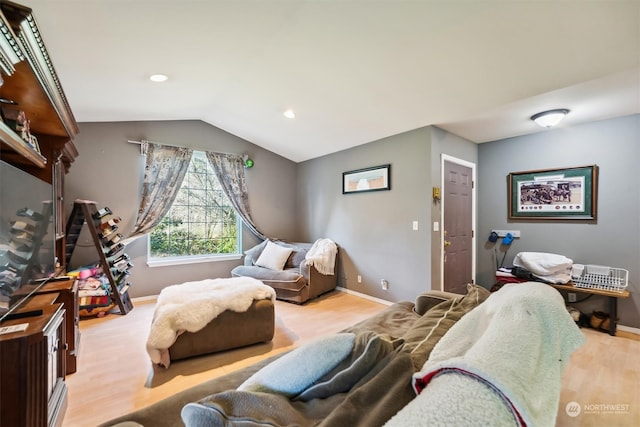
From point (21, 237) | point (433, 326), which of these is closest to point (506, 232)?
point (433, 326)

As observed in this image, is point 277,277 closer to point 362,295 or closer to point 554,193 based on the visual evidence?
point 362,295

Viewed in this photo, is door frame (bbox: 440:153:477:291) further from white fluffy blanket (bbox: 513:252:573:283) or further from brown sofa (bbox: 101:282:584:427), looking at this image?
brown sofa (bbox: 101:282:584:427)

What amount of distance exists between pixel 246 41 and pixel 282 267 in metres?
3.01

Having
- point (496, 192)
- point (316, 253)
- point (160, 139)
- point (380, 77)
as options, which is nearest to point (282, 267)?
point (316, 253)

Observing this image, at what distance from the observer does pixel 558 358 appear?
2.72ft

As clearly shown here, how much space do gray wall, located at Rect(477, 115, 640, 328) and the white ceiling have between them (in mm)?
243

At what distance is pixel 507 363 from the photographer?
0.62 m

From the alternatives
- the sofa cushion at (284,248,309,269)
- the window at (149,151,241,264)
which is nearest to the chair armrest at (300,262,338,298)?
the sofa cushion at (284,248,309,269)

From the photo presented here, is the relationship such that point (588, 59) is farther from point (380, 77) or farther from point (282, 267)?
point (282, 267)

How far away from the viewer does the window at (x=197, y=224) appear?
4.24 m

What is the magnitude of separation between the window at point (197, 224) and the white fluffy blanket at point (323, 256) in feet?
4.99

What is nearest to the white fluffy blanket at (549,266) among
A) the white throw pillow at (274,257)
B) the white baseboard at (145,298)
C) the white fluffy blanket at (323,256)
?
the white fluffy blanket at (323,256)

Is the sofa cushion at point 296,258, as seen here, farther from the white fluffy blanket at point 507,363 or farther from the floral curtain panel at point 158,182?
the white fluffy blanket at point 507,363

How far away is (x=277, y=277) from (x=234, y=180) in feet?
6.15
